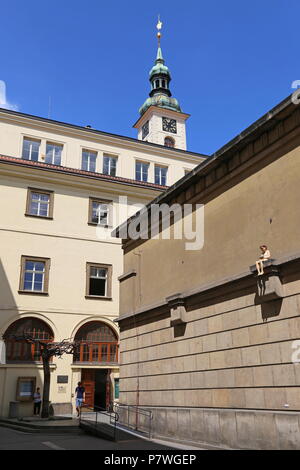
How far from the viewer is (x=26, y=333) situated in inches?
1064

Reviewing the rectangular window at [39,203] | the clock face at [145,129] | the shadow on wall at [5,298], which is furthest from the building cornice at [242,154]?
the clock face at [145,129]

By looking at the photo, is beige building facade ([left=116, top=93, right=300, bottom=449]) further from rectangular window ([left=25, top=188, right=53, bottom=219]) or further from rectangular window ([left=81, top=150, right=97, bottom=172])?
rectangular window ([left=81, top=150, right=97, bottom=172])

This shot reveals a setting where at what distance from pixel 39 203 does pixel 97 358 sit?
10583mm

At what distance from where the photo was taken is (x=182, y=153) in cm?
3759

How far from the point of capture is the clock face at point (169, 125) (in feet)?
180

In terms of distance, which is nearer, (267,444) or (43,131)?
(267,444)

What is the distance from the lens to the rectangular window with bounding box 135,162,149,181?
35406mm

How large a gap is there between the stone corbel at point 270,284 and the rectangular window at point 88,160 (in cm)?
2356

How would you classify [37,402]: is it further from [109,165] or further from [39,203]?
[109,165]

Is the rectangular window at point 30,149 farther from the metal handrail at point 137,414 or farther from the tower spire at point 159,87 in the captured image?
the tower spire at point 159,87

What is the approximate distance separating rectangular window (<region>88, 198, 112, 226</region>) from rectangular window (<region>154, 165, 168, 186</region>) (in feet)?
17.6
